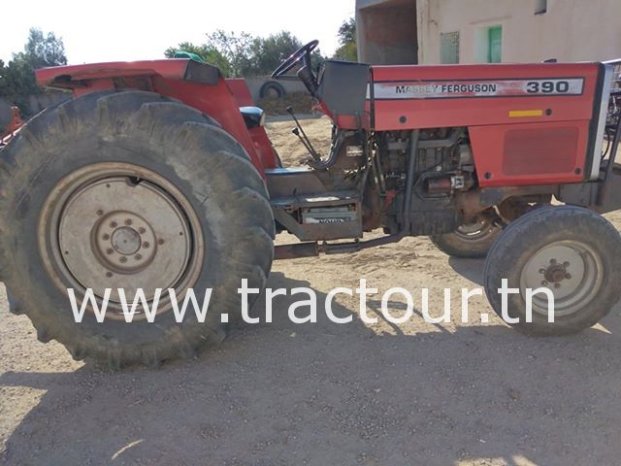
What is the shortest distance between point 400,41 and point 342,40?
1842cm

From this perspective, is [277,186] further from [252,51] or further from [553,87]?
[252,51]

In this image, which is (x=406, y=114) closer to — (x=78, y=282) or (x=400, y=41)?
(x=78, y=282)

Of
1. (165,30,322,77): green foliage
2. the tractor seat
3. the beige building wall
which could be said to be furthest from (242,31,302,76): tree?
the tractor seat

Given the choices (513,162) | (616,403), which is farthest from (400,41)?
(616,403)

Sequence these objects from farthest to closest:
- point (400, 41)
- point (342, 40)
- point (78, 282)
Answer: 1. point (342, 40)
2. point (400, 41)
3. point (78, 282)

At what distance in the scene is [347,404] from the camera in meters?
2.66

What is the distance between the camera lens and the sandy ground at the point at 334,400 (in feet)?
7.72

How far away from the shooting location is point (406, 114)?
3203 mm

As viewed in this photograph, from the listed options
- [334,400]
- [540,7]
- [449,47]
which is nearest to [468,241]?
→ [334,400]

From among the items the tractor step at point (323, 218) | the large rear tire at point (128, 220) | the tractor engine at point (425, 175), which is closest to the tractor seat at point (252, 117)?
the tractor step at point (323, 218)

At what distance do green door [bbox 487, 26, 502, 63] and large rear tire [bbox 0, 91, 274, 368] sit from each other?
11774mm

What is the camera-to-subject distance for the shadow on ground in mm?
2348

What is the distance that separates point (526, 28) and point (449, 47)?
2.61 metres

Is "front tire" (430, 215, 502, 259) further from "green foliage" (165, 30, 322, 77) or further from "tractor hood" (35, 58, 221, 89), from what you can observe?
"green foliage" (165, 30, 322, 77)
